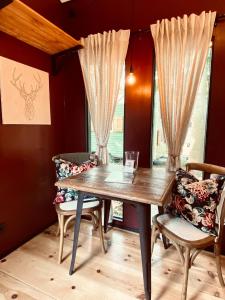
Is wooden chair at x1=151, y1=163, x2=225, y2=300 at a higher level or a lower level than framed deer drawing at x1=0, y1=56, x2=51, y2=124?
lower

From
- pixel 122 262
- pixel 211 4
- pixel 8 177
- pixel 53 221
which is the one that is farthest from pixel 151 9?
pixel 53 221

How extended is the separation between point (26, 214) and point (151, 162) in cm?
152

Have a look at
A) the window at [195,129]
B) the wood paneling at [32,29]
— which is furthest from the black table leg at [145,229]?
the wood paneling at [32,29]

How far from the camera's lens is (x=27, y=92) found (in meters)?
2.11

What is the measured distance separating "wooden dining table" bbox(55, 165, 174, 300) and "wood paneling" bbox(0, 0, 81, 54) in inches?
52.1

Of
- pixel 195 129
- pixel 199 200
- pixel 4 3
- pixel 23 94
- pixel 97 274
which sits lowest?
pixel 97 274

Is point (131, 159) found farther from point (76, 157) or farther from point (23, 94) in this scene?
point (23, 94)

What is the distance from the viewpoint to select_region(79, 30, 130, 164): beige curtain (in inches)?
86.2

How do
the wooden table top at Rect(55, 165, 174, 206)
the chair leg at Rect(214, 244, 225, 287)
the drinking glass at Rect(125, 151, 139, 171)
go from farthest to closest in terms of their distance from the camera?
1. the drinking glass at Rect(125, 151, 139, 171)
2. the chair leg at Rect(214, 244, 225, 287)
3. the wooden table top at Rect(55, 165, 174, 206)

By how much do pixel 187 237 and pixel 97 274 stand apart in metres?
0.88

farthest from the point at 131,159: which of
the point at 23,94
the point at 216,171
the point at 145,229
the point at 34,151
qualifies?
the point at 23,94

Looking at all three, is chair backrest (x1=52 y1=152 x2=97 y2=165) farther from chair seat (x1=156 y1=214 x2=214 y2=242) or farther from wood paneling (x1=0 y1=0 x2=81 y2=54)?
wood paneling (x1=0 y1=0 x2=81 y2=54)

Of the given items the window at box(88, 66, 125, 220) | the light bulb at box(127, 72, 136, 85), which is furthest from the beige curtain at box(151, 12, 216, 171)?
the window at box(88, 66, 125, 220)

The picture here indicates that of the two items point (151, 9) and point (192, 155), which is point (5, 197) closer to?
point (192, 155)
